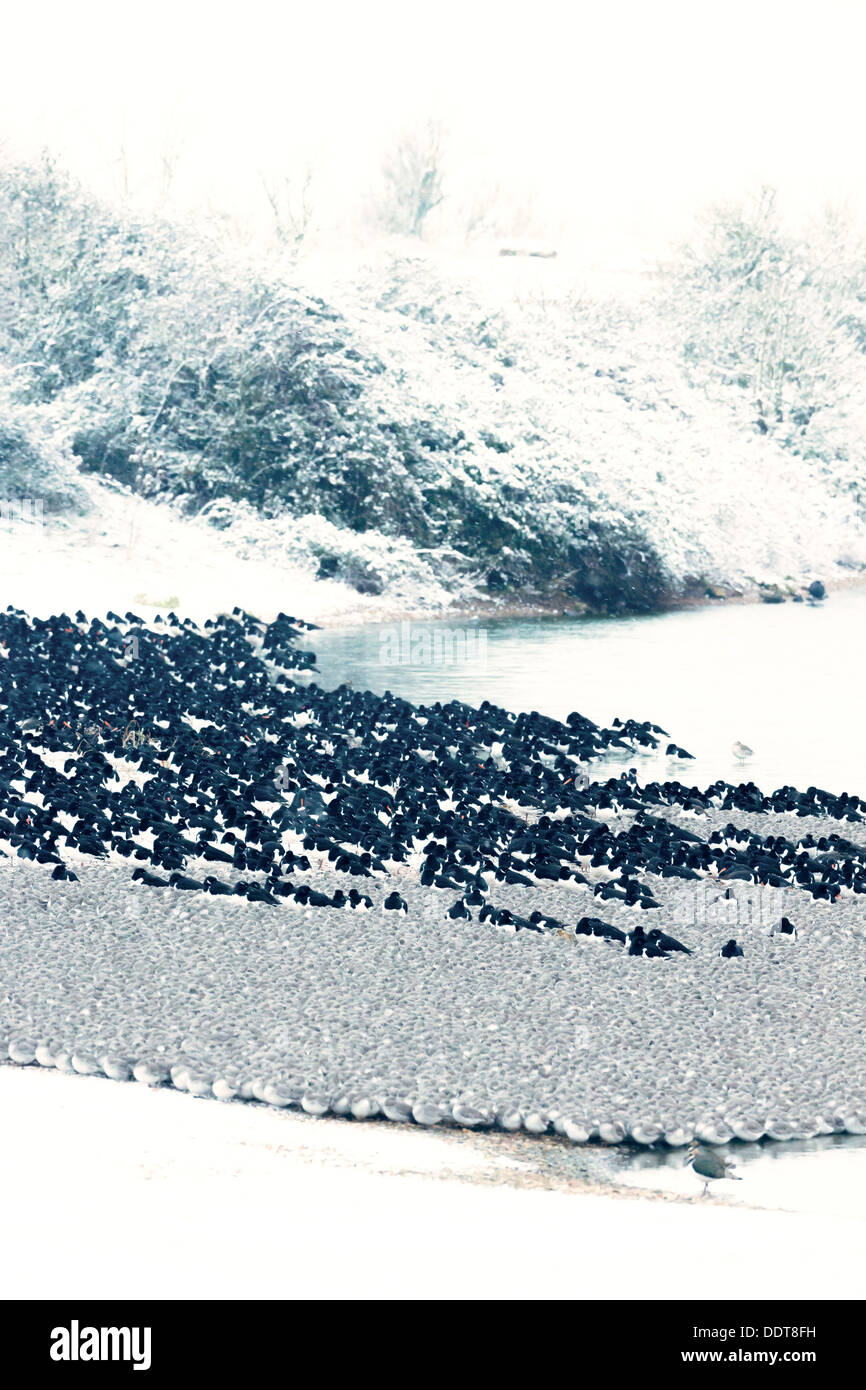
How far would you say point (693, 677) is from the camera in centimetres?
2820

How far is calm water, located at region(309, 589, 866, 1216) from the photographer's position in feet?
68.2

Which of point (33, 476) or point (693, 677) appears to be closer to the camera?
point (693, 677)

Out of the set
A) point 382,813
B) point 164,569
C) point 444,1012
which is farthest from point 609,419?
point 444,1012

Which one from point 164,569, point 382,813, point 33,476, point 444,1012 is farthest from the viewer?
point 33,476

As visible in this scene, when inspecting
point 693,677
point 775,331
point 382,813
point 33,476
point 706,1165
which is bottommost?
point 706,1165

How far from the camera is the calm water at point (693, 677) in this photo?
2080 cm

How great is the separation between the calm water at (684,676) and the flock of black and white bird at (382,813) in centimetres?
170

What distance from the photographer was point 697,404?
2007 inches

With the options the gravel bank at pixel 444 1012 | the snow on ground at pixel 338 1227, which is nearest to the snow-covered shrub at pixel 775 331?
the gravel bank at pixel 444 1012

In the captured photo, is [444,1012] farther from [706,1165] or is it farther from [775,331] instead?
[775,331]

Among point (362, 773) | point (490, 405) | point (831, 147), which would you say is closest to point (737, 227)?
point (490, 405)

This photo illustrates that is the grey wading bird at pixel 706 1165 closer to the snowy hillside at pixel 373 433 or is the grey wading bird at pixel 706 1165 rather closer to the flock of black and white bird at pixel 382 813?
the flock of black and white bird at pixel 382 813

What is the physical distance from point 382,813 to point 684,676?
1239 centimetres

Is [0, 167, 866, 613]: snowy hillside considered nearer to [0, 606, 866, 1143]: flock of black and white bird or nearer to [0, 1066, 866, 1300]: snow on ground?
[0, 606, 866, 1143]: flock of black and white bird
